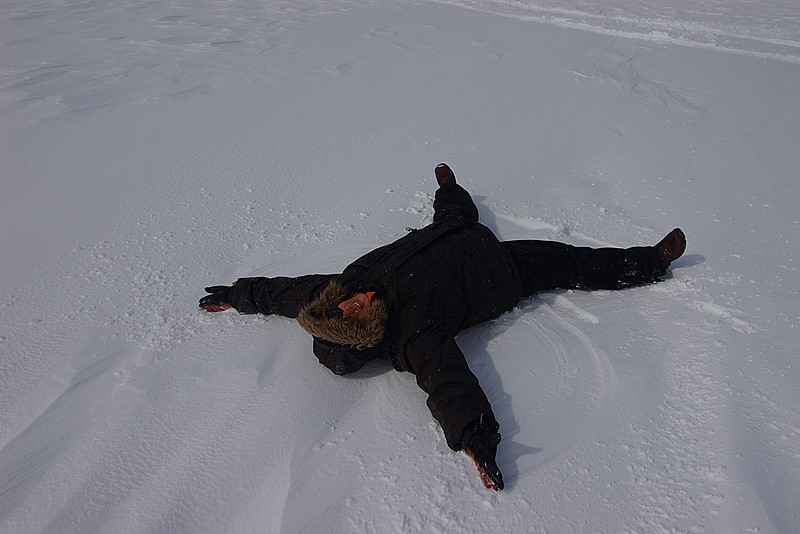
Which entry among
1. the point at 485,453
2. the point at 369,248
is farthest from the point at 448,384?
the point at 369,248

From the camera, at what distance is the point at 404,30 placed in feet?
21.8

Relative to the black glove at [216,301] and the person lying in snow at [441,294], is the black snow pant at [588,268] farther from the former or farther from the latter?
the black glove at [216,301]

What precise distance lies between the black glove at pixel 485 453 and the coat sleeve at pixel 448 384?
0.10 ft

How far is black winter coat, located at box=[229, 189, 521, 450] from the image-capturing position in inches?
82.2

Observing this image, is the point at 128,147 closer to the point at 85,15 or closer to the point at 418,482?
the point at 418,482

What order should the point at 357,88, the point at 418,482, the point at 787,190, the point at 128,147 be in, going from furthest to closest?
the point at 357,88 → the point at 128,147 → the point at 787,190 → the point at 418,482

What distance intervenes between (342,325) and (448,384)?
18.6 inches

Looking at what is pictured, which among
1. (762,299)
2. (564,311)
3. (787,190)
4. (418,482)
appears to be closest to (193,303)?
(418,482)

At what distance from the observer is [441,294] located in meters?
→ 2.47

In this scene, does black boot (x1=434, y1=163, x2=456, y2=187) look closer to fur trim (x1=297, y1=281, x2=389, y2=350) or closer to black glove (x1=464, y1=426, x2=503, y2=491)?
fur trim (x1=297, y1=281, x2=389, y2=350)

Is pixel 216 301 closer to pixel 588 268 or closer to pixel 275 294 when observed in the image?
pixel 275 294

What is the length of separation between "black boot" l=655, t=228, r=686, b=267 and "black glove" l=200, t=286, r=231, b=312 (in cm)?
213

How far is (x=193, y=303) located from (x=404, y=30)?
4942 mm

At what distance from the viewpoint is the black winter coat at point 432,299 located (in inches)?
Result: 82.2
